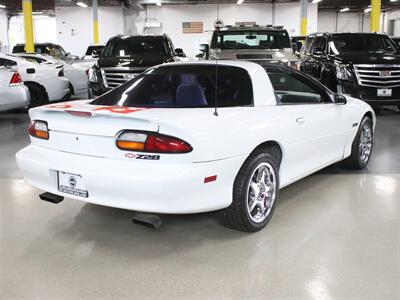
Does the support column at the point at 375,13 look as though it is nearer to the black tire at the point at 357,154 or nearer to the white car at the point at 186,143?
the black tire at the point at 357,154

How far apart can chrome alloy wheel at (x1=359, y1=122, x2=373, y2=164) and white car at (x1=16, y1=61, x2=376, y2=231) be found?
104 centimetres

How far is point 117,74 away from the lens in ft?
28.9

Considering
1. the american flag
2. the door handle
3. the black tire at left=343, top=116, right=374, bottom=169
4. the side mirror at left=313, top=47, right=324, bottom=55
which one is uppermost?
the american flag

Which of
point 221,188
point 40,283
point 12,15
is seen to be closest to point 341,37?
point 221,188

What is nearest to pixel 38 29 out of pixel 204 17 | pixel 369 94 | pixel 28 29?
pixel 204 17

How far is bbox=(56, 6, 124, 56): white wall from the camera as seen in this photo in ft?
92.4

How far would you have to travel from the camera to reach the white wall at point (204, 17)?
2789 centimetres

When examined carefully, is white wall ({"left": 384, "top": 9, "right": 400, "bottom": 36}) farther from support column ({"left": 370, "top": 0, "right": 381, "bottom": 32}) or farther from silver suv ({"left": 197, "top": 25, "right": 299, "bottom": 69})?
silver suv ({"left": 197, "top": 25, "right": 299, "bottom": 69})

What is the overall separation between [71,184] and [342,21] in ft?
119

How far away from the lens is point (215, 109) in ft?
10.4

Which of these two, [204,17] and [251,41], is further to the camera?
[204,17]

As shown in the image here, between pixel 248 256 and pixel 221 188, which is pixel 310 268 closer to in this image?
pixel 248 256

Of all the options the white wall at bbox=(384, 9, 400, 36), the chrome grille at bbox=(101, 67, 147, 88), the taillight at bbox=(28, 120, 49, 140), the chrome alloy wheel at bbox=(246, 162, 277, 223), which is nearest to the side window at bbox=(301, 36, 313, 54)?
the chrome grille at bbox=(101, 67, 147, 88)

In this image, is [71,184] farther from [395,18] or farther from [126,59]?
[395,18]
